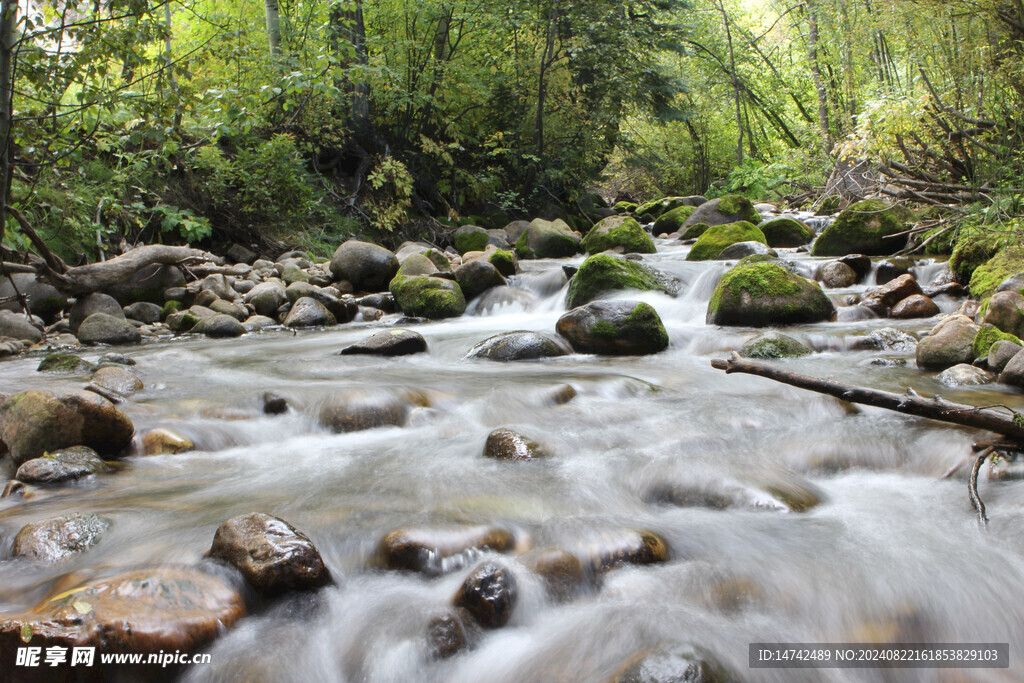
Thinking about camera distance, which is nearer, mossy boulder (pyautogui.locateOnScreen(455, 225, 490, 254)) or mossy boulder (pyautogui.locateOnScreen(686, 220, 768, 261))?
mossy boulder (pyautogui.locateOnScreen(686, 220, 768, 261))

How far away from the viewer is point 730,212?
1442cm

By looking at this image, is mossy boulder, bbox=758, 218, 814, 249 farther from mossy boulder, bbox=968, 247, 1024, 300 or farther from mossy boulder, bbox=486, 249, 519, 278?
mossy boulder, bbox=968, 247, 1024, 300

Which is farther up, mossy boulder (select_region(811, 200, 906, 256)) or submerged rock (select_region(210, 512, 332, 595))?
mossy boulder (select_region(811, 200, 906, 256))

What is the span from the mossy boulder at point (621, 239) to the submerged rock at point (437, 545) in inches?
412

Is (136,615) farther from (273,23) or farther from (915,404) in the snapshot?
(273,23)

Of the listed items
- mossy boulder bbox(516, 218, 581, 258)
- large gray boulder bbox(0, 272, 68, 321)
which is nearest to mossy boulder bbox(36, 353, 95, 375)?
large gray boulder bbox(0, 272, 68, 321)

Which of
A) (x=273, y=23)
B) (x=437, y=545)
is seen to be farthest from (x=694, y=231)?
(x=437, y=545)

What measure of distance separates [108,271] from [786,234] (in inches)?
426

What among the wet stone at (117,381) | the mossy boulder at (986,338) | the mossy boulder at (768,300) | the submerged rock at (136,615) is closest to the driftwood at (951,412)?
the mossy boulder at (986,338)

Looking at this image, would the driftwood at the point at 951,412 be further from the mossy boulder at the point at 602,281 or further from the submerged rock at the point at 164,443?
the mossy boulder at the point at 602,281

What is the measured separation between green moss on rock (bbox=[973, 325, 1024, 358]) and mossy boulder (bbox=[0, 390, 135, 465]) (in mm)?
5639

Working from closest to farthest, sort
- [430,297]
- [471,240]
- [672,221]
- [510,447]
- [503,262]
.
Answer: [510,447], [430,297], [503,262], [471,240], [672,221]

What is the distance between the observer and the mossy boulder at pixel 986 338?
4.67 m

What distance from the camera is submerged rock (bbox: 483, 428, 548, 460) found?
3564 millimetres
